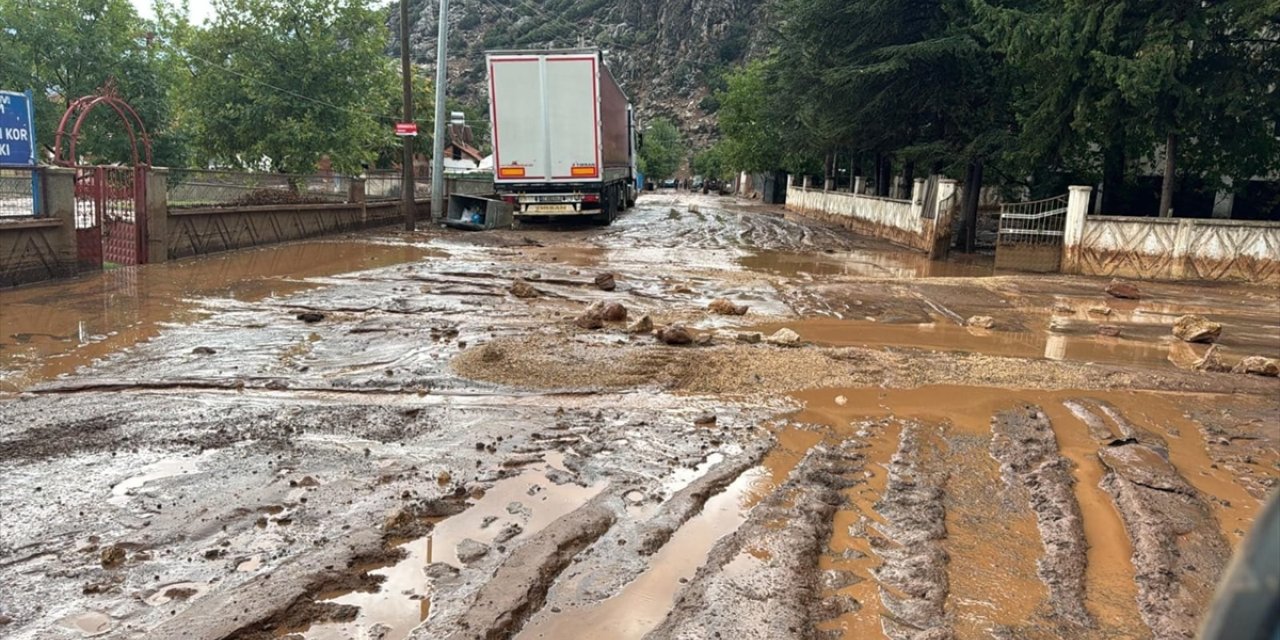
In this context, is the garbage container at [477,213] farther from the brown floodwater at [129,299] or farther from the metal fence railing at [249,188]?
the brown floodwater at [129,299]

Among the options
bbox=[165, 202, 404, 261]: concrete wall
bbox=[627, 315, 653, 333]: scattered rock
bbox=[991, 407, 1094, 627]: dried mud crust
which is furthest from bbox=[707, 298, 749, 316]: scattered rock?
bbox=[165, 202, 404, 261]: concrete wall

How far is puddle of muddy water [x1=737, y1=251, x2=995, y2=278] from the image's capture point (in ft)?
53.9

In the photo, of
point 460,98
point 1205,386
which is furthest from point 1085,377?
point 460,98

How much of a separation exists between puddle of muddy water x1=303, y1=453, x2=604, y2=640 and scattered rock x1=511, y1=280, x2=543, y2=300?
21.4ft

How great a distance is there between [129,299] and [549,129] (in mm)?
13652

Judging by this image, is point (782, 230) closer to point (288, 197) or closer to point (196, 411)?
point (288, 197)

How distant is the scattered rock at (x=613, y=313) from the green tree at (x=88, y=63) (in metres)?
27.7

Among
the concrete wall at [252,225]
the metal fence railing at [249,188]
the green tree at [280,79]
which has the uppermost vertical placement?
the green tree at [280,79]

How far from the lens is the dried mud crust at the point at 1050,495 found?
142 inches

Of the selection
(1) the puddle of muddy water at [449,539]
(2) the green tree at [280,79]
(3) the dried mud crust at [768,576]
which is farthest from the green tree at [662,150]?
(3) the dried mud crust at [768,576]

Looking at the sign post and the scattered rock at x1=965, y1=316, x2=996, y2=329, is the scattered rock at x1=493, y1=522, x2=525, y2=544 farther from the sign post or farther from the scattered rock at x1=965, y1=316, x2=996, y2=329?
the sign post

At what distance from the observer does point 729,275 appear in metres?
14.9

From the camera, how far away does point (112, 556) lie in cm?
363

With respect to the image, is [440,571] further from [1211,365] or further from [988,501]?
[1211,365]
